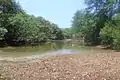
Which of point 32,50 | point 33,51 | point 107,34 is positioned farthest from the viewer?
point 107,34

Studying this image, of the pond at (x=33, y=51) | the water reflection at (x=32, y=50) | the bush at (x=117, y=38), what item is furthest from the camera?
the bush at (x=117, y=38)

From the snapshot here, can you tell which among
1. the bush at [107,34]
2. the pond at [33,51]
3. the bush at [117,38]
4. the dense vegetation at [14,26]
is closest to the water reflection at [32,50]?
the pond at [33,51]

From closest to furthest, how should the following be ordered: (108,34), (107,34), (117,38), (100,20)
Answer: (117,38)
(108,34)
(107,34)
(100,20)

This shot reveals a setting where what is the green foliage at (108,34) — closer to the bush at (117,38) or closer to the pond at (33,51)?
the bush at (117,38)

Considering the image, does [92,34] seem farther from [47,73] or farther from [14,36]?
[47,73]

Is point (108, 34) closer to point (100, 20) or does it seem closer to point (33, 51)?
point (100, 20)

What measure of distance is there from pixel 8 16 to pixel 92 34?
1647cm

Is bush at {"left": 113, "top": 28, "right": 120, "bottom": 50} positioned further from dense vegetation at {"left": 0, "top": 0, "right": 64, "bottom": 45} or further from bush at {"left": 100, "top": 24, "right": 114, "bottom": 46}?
dense vegetation at {"left": 0, "top": 0, "right": 64, "bottom": 45}

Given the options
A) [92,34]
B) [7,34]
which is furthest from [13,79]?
[92,34]

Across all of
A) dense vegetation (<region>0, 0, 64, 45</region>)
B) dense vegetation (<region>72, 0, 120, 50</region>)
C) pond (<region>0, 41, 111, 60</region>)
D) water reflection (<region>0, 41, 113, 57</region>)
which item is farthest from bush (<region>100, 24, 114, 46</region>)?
dense vegetation (<region>0, 0, 64, 45</region>)

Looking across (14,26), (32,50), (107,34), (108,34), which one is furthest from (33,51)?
(14,26)

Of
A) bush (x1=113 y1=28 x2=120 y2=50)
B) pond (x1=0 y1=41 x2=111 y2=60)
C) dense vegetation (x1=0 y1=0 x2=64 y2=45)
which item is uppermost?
dense vegetation (x1=0 y1=0 x2=64 y2=45)

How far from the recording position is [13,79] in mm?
13266

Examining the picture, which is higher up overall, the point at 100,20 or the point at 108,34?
the point at 100,20
